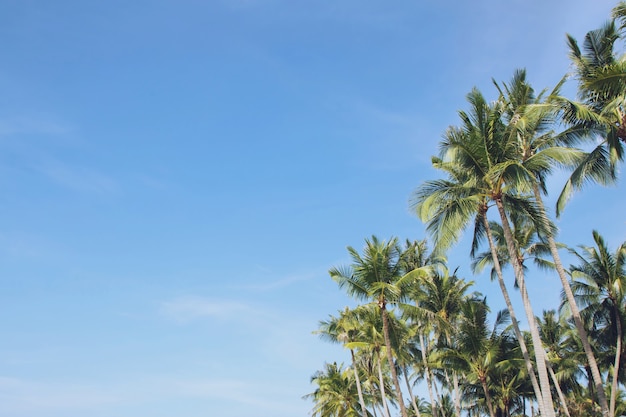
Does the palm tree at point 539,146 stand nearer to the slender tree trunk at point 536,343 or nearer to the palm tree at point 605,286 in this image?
the slender tree trunk at point 536,343

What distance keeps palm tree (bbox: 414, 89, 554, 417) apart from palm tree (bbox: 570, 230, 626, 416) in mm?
13631

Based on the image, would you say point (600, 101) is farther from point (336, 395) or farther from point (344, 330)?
point (336, 395)

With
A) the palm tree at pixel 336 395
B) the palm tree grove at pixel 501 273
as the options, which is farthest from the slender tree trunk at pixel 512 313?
the palm tree at pixel 336 395

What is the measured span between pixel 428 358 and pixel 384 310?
12.8m

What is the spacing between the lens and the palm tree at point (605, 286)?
31.0 m

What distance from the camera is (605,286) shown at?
3153cm

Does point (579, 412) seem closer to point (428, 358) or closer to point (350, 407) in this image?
point (428, 358)

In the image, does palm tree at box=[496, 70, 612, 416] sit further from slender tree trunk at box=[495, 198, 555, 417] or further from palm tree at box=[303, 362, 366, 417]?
palm tree at box=[303, 362, 366, 417]

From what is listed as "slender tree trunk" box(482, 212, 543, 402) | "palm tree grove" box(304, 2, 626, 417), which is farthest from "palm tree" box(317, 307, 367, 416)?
"slender tree trunk" box(482, 212, 543, 402)

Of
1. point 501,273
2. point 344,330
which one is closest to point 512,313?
point 501,273

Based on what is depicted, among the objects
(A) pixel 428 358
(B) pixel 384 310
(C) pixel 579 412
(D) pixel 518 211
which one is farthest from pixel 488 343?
(D) pixel 518 211

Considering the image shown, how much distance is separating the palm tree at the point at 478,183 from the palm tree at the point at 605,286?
1363 cm

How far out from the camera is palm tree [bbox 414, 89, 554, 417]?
20.5 m

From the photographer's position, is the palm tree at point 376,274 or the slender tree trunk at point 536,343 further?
the palm tree at point 376,274
